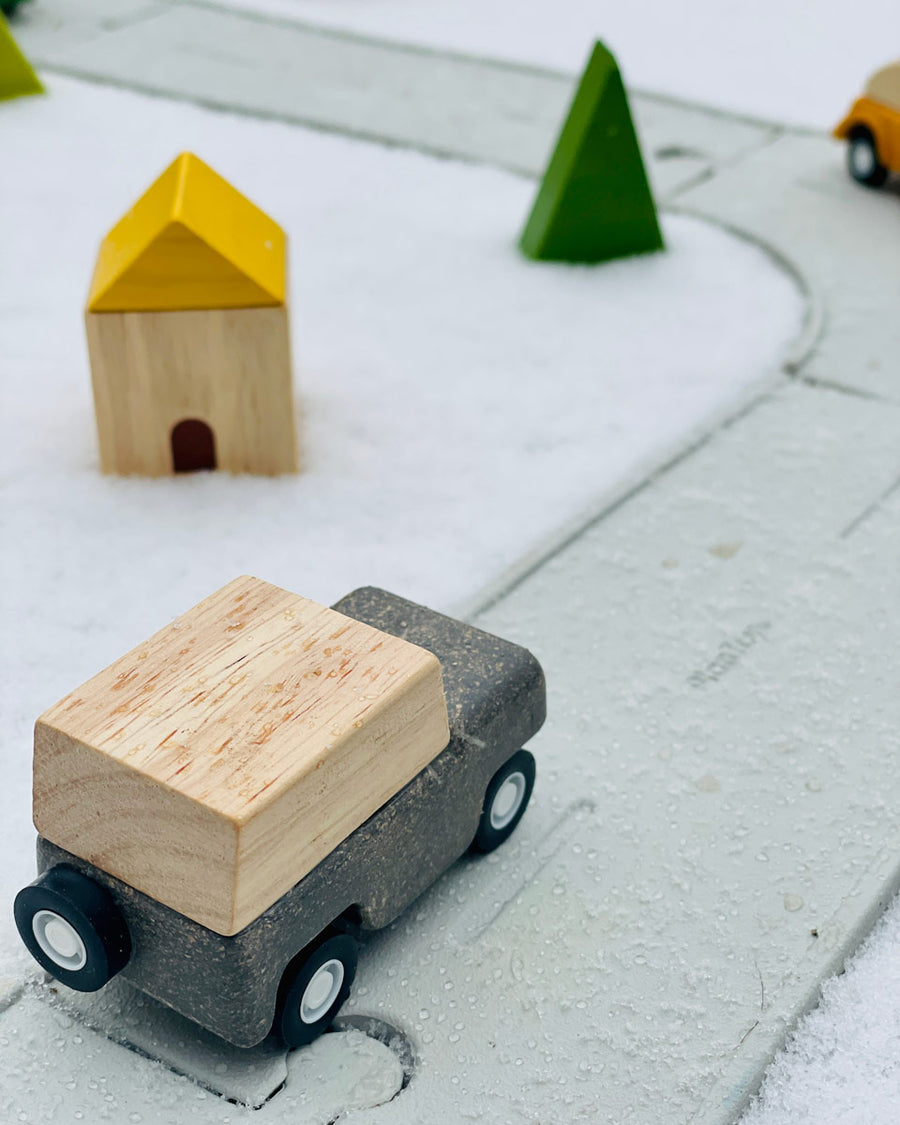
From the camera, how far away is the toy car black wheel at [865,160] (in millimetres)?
6273

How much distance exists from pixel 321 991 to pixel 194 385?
2010mm

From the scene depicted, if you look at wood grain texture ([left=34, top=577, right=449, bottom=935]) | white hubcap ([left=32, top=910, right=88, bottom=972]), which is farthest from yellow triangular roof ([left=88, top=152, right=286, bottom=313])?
white hubcap ([left=32, top=910, right=88, bottom=972])

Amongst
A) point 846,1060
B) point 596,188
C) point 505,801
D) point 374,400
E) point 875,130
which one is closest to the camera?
point 846,1060

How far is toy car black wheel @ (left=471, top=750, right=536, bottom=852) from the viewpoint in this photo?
2.86 metres

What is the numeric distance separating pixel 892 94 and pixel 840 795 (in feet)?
13.5

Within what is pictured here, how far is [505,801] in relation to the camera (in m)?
2.93

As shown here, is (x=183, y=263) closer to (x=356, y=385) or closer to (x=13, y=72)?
(x=356, y=385)

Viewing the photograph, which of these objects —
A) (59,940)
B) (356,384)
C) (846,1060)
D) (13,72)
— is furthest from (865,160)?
(59,940)

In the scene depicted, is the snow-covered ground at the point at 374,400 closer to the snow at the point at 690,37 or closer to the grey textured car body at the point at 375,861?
the grey textured car body at the point at 375,861

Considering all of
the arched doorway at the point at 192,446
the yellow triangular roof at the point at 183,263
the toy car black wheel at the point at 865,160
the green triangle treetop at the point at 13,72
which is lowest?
the arched doorway at the point at 192,446

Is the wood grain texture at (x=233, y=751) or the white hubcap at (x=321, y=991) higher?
the wood grain texture at (x=233, y=751)

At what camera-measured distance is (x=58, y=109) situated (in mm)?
6867

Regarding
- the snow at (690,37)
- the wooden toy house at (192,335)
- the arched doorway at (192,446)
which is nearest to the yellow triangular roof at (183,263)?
the wooden toy house at (192,335)

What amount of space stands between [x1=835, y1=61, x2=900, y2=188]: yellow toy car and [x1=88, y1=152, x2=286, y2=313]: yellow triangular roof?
136 inches
